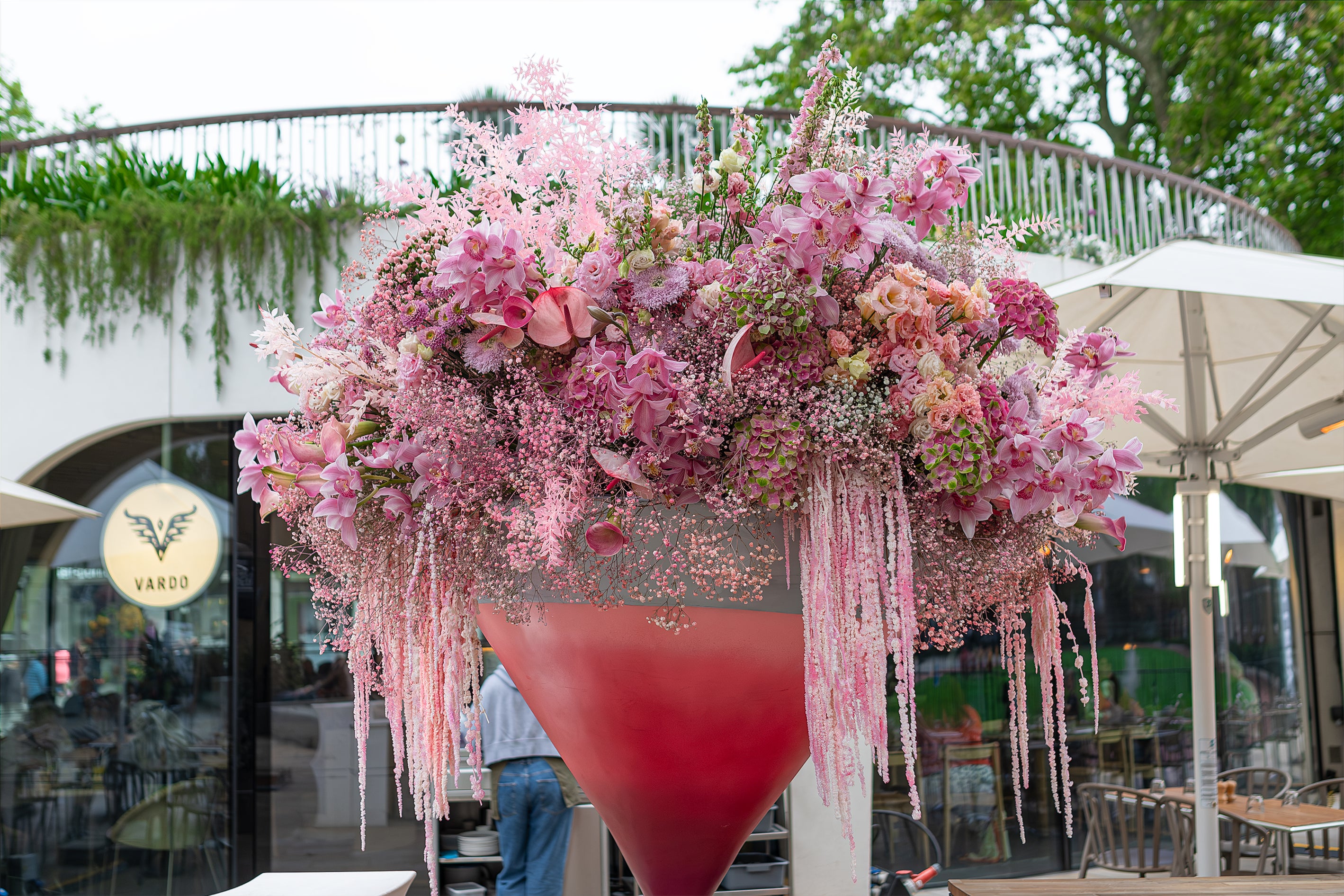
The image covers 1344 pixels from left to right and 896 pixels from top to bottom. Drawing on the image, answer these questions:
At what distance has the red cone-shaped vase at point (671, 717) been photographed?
91 cm

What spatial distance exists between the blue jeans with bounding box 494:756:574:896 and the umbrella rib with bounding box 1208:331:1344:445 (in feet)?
10.7

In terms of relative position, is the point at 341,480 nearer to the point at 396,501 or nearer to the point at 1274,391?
the point at 396,501

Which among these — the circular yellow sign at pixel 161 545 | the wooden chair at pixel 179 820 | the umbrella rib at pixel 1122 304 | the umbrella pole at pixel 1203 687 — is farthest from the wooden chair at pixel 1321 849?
the circular yellow sign at pixel 161 545

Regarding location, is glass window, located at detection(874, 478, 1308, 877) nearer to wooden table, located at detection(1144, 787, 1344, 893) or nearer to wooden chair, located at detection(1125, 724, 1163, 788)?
wooden chair, located at detection(1125, 724, 1163, 788)

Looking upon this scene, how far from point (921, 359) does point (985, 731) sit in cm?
718

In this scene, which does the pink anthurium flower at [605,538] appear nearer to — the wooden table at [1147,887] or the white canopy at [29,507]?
the wooden table at [1147,887]

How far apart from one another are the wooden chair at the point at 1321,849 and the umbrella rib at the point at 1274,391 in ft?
6.13

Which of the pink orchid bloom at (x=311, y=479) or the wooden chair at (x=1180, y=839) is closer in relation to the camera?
the pink orchid bloom at (x=311, y=479)

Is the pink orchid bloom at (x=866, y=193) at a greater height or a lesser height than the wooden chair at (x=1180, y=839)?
greater

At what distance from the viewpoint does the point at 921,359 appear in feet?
2.77

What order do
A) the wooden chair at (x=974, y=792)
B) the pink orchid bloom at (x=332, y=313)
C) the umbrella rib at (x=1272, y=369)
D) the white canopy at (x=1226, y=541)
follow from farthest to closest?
the white canopy at (x=1226, y=541) → the wooden chair at (x=974, y=792) → the umbrella rib at (x=1272, y=369) → the pink orchid bloom at (x=332, y=313)

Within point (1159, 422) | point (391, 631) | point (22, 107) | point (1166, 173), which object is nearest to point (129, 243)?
point (1159, 422)

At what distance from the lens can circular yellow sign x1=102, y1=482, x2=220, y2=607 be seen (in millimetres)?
6891

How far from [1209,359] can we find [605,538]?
4.18m
